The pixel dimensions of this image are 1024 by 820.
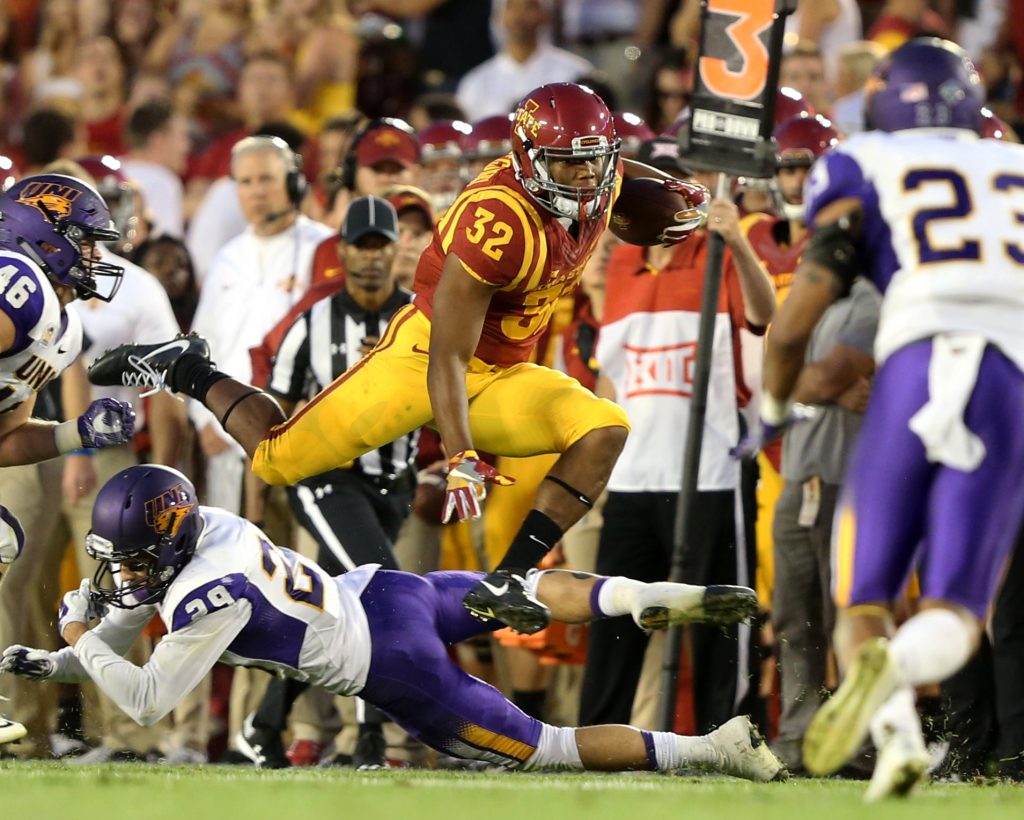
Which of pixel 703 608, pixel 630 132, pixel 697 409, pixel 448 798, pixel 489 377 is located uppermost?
pixel 630 132

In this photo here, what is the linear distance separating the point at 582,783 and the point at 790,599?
63.1 inches

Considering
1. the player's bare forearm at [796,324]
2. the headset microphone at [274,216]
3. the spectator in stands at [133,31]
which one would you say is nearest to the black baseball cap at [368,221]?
the headset microphone at [274,216]

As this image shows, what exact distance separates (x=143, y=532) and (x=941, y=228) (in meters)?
2.63

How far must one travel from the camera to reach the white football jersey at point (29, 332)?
6.28 m

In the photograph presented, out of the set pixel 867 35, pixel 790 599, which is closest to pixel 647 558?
pixel 790 599

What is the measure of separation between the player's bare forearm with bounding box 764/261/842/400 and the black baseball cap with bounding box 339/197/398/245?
117 inches

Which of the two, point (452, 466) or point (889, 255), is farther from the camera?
point (452, 466)

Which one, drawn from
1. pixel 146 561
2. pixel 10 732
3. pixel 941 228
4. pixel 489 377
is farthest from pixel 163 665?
pixel 941 228

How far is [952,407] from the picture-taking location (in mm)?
4605

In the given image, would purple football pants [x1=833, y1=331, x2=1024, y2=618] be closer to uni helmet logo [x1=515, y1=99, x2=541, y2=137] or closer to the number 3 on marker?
uni helmet logo [x1=515, y1=99, x2=541, y2=137]

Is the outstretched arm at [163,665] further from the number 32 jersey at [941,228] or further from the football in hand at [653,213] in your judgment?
the number 32 jersey at [941,228]

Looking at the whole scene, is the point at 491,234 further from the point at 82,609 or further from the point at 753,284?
the point at 82,609

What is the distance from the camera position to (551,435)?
21.0 ft

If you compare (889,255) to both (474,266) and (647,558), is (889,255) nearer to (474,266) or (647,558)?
(474,266)
